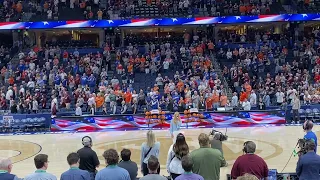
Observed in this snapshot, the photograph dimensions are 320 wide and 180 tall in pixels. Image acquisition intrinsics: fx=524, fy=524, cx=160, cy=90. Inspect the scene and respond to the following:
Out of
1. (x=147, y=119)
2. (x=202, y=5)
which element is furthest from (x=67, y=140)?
(x=202, y=5)

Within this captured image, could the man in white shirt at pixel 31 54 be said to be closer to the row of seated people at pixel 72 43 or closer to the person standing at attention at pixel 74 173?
the row of seated people at pixel 72 43

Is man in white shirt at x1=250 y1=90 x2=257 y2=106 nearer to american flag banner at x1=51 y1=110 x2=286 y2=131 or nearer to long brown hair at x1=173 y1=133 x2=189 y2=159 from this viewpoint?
american flag banner at x1=51 y1=110 x2=286 y2=131

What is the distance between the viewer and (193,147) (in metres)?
21.5

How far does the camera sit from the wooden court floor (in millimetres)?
18219

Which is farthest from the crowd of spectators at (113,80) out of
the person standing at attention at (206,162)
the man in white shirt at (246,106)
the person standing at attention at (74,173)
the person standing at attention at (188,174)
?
the person standing at attention at (188,174)

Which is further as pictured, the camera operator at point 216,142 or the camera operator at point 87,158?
the camera operator at point 216,142

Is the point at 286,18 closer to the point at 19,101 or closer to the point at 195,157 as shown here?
the point at 19,101

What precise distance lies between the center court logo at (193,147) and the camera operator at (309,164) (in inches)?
353

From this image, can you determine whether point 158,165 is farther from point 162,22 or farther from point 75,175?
point 162,22

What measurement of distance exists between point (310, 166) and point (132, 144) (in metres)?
14.5

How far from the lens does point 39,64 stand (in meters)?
39.6

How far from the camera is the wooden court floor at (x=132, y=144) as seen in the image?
59.8 feet

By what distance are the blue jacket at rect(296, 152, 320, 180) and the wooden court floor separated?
614cm

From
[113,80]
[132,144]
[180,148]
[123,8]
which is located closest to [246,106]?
[113,80]
